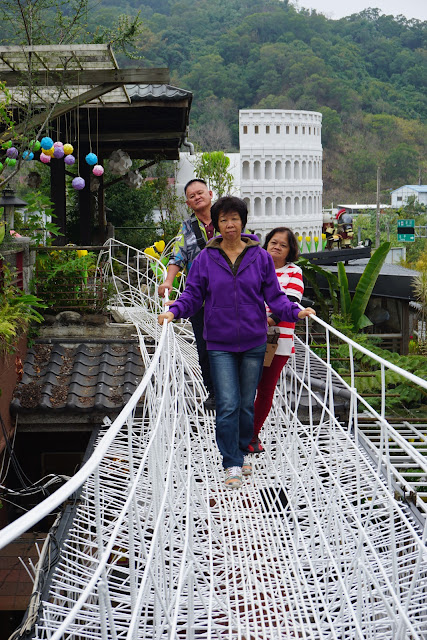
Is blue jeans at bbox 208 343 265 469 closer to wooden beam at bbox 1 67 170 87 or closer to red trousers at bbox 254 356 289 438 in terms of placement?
red trousers at bbox 254 356 289 438

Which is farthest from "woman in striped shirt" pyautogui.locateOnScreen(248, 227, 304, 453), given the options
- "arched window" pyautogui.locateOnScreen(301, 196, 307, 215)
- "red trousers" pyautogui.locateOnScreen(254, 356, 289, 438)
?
"arched window" pyautogui.locateOnScreen(301, 196, 307, 215)

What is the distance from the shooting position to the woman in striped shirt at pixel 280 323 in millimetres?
4047

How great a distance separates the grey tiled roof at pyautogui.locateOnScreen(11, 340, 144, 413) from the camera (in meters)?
5.56

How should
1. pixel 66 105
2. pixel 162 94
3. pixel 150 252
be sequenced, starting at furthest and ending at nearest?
pixel 150 252, pixel 162 94, pixel 66 105

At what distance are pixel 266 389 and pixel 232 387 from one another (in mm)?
460

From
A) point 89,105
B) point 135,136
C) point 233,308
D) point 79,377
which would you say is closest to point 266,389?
point 233,308

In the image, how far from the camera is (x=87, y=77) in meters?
7.18

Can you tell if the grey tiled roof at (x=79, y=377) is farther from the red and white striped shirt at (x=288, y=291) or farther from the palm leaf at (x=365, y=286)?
the palm leaf at (x=365, y=286)

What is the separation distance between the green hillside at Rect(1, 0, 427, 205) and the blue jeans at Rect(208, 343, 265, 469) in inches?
1978

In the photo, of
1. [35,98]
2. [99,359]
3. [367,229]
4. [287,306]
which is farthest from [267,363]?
[367,229]

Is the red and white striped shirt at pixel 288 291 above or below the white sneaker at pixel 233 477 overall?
above

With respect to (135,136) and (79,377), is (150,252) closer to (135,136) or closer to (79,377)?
(135,136)

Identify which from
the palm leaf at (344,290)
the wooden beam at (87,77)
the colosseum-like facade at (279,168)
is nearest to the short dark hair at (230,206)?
the wooden beam at (87,77)

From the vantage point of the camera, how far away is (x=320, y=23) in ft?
245
